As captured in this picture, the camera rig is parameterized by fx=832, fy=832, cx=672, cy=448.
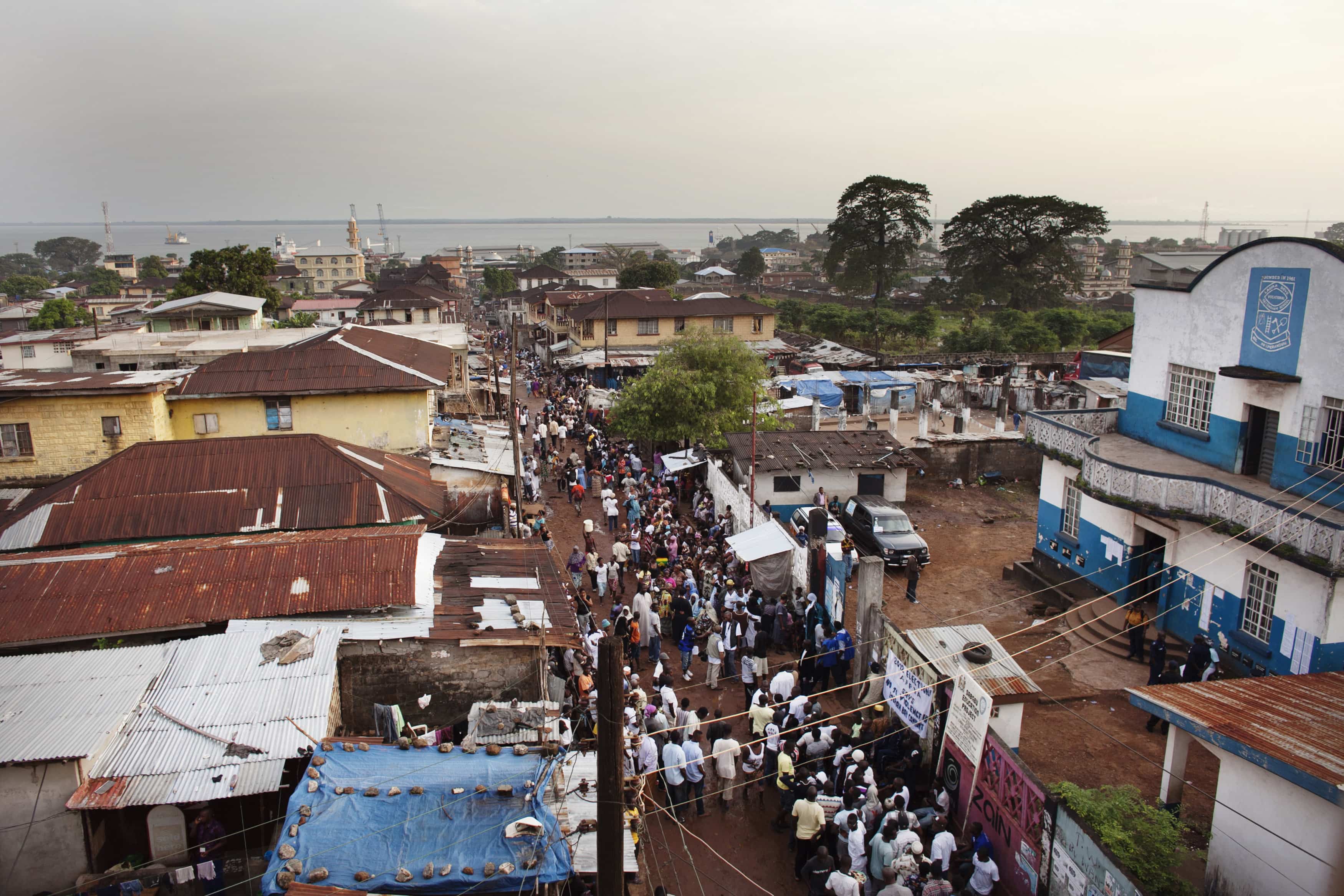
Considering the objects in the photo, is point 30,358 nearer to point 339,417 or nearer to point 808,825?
point 339,417

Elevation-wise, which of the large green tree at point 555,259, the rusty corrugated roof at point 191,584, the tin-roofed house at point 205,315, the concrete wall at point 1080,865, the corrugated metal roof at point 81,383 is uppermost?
the large green tree at point 555,259

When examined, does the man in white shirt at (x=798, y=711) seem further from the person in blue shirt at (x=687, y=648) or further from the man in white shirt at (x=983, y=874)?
the person in blue shirt at (x=687, y=648)

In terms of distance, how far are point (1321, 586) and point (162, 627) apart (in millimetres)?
16248

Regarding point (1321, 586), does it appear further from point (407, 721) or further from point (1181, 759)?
point (407, 721)

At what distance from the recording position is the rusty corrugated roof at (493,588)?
10984mm

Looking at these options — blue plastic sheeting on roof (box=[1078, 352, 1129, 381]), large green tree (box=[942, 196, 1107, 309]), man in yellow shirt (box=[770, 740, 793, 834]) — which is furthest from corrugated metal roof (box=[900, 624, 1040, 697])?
large green tree (box=[942, 196, 1107, 309])

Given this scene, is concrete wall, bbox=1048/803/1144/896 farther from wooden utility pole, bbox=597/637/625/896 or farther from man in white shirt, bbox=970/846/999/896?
wooden utility pole, bbox=597/637/625/896

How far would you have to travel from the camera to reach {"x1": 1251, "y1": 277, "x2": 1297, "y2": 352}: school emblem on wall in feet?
48.0

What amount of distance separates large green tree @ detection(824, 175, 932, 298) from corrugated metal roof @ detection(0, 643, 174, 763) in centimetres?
6061

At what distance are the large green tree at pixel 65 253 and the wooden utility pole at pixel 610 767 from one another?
580 feet

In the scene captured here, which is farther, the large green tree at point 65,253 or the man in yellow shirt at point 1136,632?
the large green tree at point 65,253

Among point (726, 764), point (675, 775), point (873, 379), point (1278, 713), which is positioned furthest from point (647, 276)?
point (1278, 713)

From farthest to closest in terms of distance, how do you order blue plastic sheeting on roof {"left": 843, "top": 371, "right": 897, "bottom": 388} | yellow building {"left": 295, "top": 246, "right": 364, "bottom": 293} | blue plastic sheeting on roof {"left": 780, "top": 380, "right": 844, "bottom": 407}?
1. yellow building {"left": 295, "top": 246, "right": 364, "bottom": 293}
2. blue plastic sheeting on roof {"left": 843, "top": 371, "right": 897, "bottom": 388}
3. blue plastic sheeting on roof {"left": 780, "top": 380, "right": 844, "bottom": 407}

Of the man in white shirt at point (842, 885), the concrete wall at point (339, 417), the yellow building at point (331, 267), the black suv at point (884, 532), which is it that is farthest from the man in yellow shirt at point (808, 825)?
the yellow building at point (331, 267)
